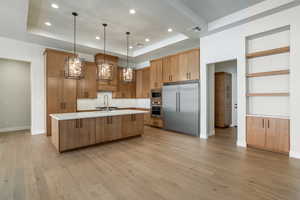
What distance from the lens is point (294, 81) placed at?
293cm

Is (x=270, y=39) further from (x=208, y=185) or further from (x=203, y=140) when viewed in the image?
(x=208, y=185)

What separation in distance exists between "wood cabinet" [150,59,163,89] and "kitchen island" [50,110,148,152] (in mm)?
1814

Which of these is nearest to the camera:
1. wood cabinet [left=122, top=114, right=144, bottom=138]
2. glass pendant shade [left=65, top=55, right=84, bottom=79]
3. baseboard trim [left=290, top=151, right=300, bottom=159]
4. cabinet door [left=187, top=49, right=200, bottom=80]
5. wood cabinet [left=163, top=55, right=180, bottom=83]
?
baseboard trim [left=290, top=151, right=300, bottom=159]

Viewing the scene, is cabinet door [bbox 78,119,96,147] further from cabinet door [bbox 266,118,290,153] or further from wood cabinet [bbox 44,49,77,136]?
cabinet door [bbox 266,118,290,153]

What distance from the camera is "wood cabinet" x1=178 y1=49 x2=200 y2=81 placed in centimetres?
461

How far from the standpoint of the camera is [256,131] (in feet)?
→ 11.3

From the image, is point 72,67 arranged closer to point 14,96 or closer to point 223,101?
point 14,96

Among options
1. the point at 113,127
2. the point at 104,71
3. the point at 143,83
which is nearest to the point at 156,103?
the point at 143,83

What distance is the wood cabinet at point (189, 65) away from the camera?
4.61 meters

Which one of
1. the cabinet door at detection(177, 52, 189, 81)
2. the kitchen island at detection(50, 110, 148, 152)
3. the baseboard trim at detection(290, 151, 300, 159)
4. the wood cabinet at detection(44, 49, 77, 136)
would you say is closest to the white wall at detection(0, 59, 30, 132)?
the wood cabinet at detection(44, 49, 77, 136)

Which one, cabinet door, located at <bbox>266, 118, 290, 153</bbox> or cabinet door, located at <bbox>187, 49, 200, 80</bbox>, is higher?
cabinet door, located at <bbox>187, 49, 200, 80</bbox>

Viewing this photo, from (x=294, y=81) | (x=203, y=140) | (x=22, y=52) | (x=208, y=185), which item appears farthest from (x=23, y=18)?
(x=294, y=81)

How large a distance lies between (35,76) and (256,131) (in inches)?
276

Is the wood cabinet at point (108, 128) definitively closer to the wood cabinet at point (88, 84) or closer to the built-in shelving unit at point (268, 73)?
the wood cabinet at point (88, 84)
